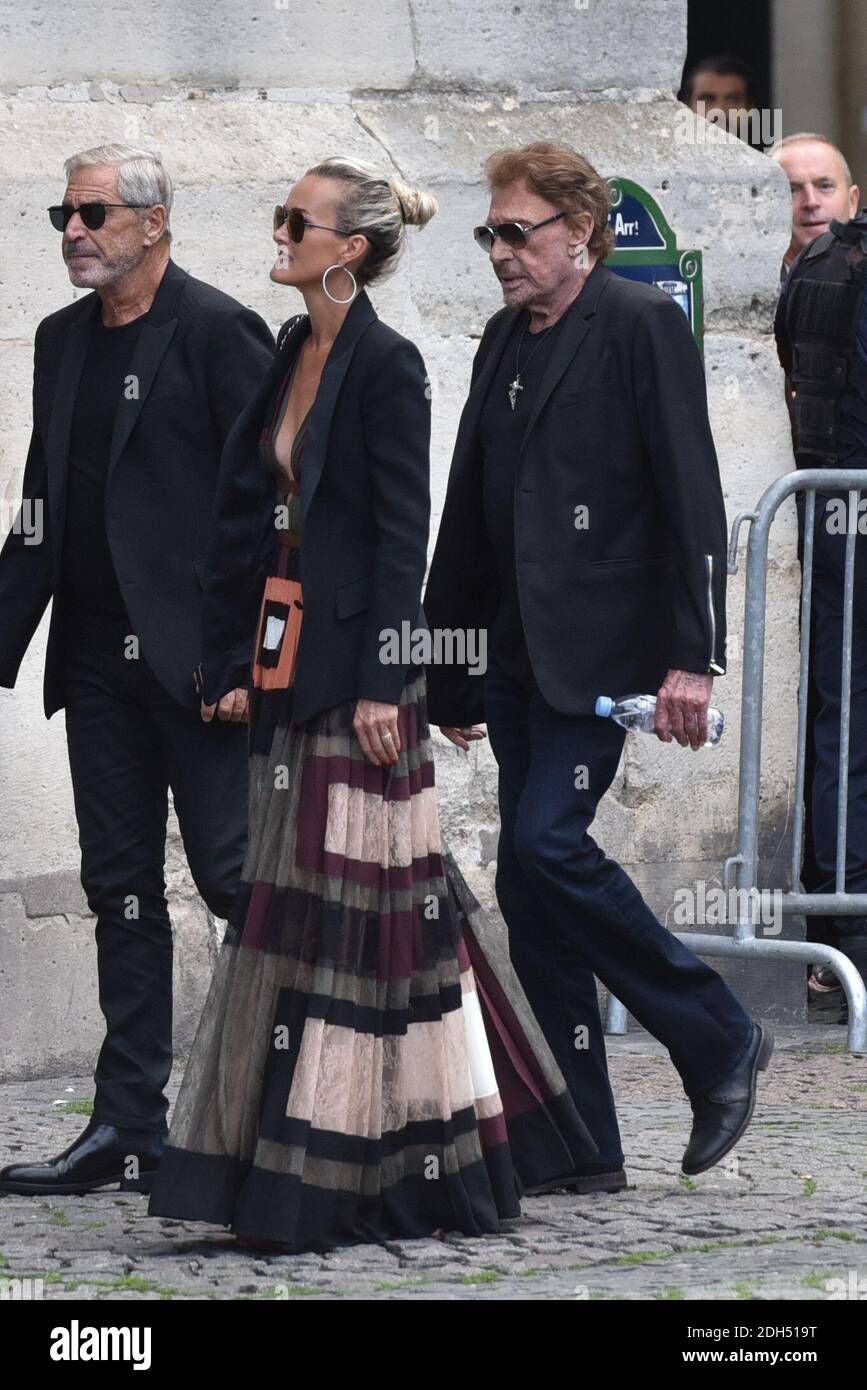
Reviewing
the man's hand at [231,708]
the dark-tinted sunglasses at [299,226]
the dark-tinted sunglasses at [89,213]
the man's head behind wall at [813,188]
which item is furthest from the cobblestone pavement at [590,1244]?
the man's head behind wall at [813,188]

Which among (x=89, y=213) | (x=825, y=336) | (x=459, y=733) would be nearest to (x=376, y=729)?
(x=459, y=733)

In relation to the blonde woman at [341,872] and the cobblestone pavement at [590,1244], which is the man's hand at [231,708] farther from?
the cobblestone pavement at [590,1244]

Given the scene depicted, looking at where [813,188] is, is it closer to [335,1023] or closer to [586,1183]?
[586,1183]

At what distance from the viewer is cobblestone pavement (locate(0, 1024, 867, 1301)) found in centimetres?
427

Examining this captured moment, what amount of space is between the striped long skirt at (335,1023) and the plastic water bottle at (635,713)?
0.37 meters

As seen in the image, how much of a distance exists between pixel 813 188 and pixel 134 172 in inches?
120

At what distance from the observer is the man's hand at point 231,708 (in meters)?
5.14

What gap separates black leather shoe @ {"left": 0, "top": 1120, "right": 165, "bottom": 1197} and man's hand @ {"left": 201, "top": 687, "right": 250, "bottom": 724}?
87cm

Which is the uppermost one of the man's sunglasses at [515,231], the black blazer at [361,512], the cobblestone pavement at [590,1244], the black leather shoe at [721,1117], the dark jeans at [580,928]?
the man's sunglasses at [515,231]

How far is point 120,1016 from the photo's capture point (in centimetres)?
536

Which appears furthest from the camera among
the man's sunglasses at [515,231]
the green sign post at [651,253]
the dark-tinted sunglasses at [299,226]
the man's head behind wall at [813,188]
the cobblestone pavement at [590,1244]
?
the man's head behind wall at [813,188]

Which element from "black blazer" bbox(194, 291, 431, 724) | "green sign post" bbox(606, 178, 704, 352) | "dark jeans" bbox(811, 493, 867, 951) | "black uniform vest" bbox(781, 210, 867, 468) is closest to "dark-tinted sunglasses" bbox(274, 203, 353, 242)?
"black blazer" bbox(194, 291, 431, 724)

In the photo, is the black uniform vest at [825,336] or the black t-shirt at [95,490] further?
the black uniform vest at [825,336]
